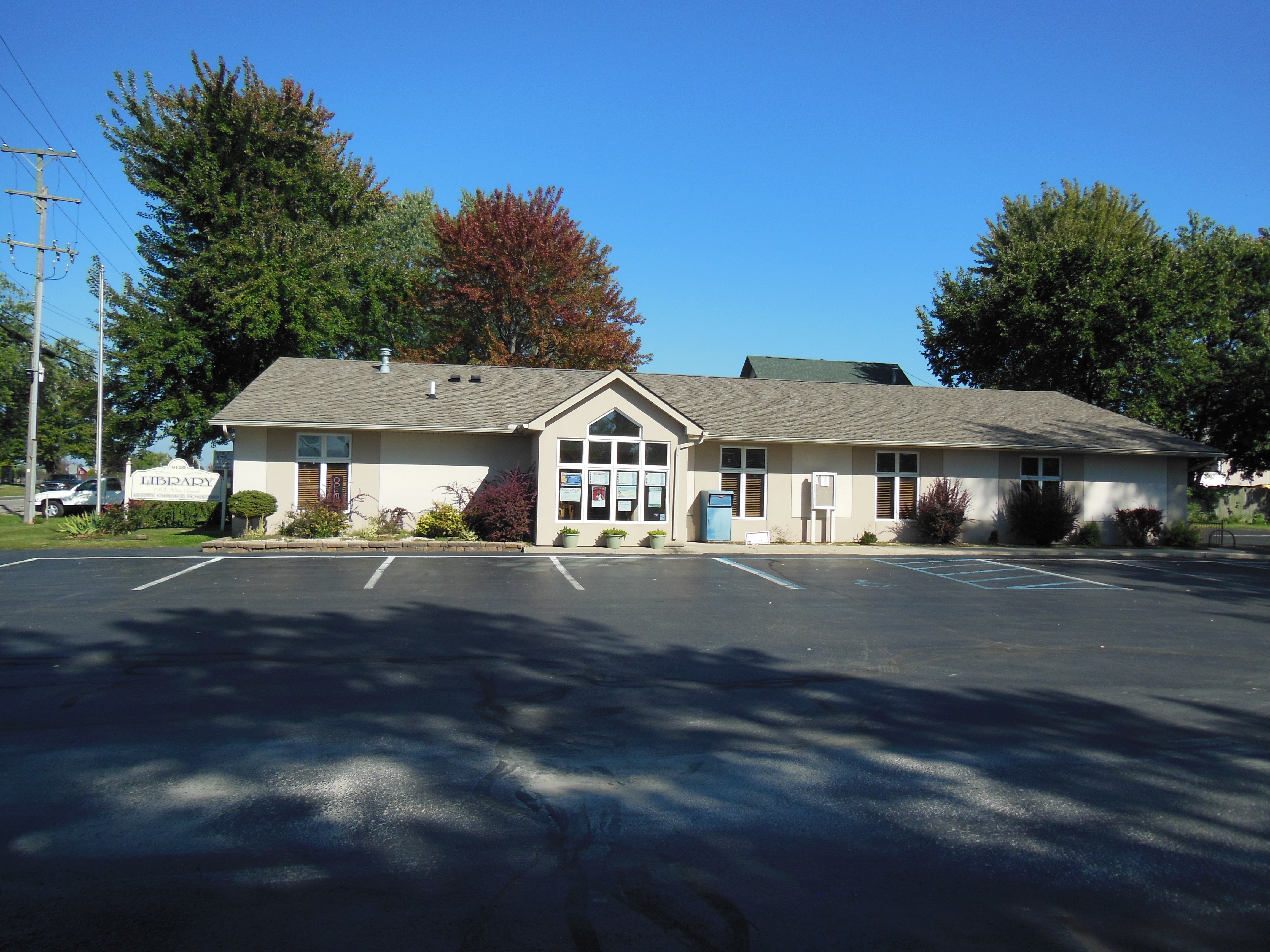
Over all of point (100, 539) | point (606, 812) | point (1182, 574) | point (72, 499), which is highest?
point (72, 499)

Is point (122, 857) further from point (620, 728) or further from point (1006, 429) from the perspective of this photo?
point (1006, 429)

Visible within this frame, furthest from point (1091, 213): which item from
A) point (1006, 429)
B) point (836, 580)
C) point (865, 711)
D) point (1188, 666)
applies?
point (865, 711)

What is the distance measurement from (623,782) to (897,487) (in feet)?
70.4

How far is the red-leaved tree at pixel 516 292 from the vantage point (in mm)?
36312

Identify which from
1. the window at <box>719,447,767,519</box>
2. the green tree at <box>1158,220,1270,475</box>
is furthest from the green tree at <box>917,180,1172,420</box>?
the window at <box>719,447,767,519</box>

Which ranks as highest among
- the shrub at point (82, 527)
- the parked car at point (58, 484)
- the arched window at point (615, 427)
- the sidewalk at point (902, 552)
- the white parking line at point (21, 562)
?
the arched window at point (615, 427)

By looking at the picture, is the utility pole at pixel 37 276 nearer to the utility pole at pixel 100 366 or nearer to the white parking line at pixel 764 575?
the utility pole at pixel 100 366

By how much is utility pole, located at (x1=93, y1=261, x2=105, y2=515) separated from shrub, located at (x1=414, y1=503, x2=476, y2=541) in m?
13.6

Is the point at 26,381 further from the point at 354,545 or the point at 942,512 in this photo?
the point at 942,512

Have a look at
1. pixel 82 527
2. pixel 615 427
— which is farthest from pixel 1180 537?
pixel 82 527

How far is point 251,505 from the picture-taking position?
21500 mm

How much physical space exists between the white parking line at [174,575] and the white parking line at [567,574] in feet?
21.8

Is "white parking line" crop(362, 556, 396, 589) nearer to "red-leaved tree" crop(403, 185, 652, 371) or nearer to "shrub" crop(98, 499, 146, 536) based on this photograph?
"shrub" crop(98, 499, 146, 536)

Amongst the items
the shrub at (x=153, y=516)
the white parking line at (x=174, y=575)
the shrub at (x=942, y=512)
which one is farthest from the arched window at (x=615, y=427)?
the shrub at (x=153, y=516)
